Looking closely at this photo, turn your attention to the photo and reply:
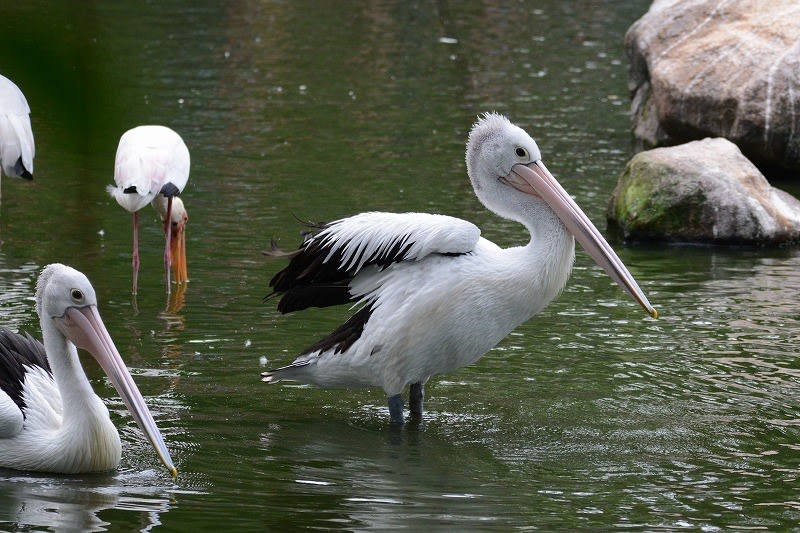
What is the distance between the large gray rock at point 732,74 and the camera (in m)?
10.7

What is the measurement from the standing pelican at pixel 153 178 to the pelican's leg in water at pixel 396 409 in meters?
2.56

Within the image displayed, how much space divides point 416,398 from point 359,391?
0.65 metres

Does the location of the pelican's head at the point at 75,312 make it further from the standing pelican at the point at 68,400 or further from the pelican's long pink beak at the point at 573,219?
the pelican's long pink beak at the point at 573,219

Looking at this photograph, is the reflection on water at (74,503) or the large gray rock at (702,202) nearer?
the reflection on water at (74,503)

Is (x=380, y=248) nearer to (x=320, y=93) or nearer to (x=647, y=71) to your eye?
(x=647, y=71)

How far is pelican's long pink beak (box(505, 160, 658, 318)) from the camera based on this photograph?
541cm

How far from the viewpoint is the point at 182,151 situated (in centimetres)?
817

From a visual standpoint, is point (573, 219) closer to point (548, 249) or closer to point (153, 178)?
point (548, 249)

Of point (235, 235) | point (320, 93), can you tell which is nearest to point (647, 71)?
point (320, 93)

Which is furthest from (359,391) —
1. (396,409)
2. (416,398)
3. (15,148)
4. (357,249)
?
(15,148)

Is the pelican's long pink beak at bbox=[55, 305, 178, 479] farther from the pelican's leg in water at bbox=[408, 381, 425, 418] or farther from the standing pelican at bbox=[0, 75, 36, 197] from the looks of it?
the standing pelican at bbox=[0, 75, 36, 197]

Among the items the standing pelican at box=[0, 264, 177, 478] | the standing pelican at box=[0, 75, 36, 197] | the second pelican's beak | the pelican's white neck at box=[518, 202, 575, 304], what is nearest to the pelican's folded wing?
the pelican's white neck at box=[518, 202, 575, 304]

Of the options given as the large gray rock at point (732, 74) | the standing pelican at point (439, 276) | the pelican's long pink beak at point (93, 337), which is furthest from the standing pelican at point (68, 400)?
the large gray rock at point (732, 74)

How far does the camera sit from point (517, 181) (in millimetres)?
5590
